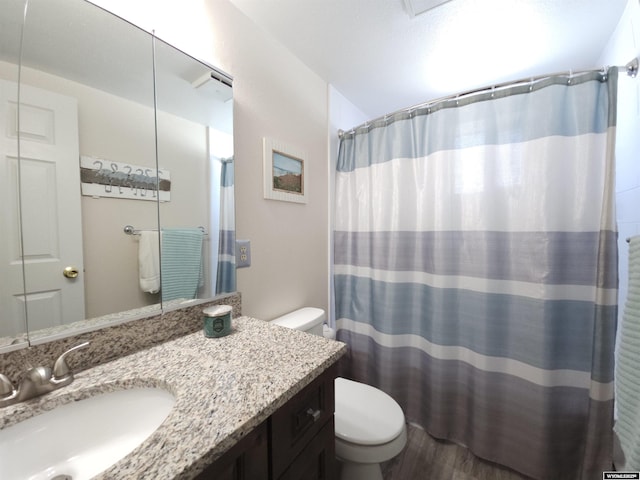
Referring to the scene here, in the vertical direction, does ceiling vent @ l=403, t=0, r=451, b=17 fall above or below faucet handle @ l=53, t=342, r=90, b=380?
above

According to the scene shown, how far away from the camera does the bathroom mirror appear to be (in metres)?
0.60

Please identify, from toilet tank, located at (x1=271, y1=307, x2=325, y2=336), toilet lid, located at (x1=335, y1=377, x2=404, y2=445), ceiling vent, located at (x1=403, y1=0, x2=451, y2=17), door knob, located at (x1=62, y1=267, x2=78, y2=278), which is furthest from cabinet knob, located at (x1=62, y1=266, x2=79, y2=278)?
ceiling vent, located at (x1=403, y1=0, x2=451, y2=17)

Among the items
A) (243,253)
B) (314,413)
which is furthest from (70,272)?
(314,413)

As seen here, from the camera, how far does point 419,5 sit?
3.37 feet

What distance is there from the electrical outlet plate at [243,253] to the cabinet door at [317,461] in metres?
0.69

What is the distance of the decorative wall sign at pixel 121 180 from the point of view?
0.69m

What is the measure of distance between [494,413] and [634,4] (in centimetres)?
188

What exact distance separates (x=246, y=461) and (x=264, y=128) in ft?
4.13

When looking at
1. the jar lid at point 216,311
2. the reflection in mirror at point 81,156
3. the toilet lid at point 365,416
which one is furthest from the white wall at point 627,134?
the reflection in mirror at point 81,156

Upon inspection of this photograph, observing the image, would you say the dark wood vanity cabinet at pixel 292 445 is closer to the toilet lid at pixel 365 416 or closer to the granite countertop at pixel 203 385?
the granite countertop at pixel 203 385

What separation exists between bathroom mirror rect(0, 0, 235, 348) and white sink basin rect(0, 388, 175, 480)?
0.20m

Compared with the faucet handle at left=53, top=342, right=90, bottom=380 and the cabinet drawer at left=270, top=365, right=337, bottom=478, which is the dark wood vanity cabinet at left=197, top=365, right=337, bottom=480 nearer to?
the cabinet drawer at left=270, top=365, right=337, bottom=478

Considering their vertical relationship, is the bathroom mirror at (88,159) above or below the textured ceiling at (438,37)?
below

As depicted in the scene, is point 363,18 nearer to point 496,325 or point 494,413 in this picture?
point 496,325
